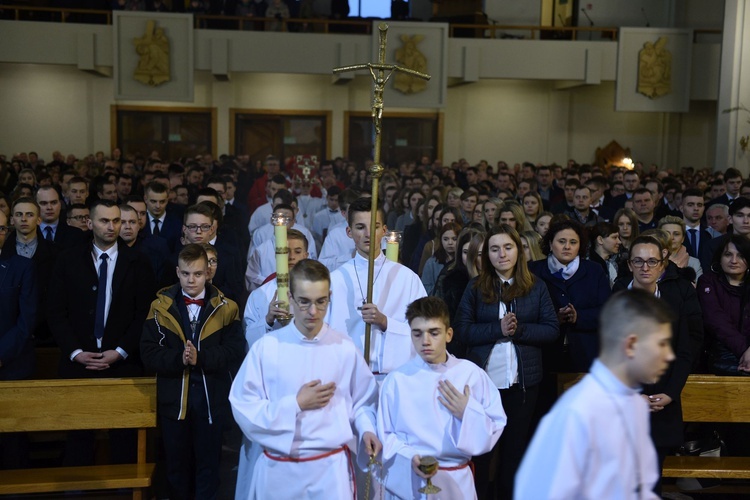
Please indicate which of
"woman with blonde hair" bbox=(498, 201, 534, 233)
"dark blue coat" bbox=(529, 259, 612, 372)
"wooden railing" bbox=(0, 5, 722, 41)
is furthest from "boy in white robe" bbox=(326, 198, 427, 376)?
"wooden railing" bbox=(0, 5, 722, 41)

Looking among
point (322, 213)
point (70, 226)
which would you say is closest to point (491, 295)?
point (70, 226)

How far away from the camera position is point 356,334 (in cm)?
537

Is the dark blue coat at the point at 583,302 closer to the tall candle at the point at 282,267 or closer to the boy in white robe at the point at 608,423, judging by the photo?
the tall candle at the point at 282,267

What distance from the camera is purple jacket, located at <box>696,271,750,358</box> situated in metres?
5.71

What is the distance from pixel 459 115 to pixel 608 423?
2090cm

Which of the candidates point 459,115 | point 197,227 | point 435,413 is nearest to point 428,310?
point 435,413

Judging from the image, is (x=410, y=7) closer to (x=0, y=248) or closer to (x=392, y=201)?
(x=392, y=201)

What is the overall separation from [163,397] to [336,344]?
55.8 inches

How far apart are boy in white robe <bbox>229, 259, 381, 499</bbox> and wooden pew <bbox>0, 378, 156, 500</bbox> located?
121cm

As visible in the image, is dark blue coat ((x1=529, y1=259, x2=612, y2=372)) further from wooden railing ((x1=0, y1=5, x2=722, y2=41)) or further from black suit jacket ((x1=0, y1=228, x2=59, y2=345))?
wooden railing ((x1=0, y1=5, x2=722, y2=41))

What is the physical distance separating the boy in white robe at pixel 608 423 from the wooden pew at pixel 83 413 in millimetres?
3041

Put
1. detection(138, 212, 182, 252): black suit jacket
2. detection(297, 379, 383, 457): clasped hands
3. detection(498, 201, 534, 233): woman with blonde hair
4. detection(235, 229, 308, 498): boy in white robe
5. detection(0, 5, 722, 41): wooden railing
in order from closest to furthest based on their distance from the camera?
detection(297, 379, 383, 457): clasped hands
detection(235, 229, 308, 498): boy in white robe
detection(498, 201, 534, 233): woman with blonde hair
detection(138, 212, 182, 252): black suit jacket
detection(0, 5, 722, 41): wooden railing

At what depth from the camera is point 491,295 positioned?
5344 mm

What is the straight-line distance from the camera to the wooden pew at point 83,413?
518 cm
